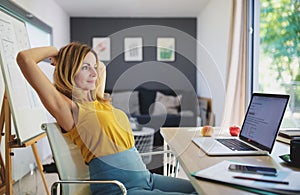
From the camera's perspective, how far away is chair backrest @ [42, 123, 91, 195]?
1.31 metres

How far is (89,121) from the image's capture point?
132cm

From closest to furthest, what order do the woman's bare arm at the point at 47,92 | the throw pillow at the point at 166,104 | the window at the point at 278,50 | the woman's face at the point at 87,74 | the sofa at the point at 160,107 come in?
the woman's bare arm at the point at 47,92 → the woman's face at the point at 87,74 → the window at the point at 278,50 → the sofa at the point at 160,107 → the throw pillow at the point at 166,104

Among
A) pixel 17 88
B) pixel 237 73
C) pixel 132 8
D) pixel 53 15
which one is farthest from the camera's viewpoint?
pixel 132 8

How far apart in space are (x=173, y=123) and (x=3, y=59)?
3.13 meters

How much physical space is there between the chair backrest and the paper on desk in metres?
0.58

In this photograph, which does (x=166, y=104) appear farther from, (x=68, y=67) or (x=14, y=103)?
(x=68, y=67)

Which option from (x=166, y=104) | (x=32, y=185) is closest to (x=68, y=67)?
(x=32, y=185)

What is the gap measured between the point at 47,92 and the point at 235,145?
871 mm

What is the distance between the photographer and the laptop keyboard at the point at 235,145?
56.3 inches

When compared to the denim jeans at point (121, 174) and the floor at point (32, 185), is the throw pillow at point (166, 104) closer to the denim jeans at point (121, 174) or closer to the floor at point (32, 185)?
the floor at point (32, 185)

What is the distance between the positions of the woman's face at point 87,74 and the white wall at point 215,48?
245cm

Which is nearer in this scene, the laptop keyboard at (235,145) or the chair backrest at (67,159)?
the chair backrest at (67,159)

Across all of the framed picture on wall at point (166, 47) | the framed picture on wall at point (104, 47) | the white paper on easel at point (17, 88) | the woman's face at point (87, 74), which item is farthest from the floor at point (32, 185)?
the framed picture on wall at point (166, 47)

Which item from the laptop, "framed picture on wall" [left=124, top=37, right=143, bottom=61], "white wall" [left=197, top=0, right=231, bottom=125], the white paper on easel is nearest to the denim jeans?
the laptop
